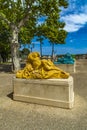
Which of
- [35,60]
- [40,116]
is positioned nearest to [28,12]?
[35,60]

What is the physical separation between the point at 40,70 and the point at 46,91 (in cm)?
97

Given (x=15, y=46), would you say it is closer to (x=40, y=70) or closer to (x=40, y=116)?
(x=40, y=70)

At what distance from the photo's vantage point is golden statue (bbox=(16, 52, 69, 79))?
8.84 metres

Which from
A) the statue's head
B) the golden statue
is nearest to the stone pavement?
the golden statue

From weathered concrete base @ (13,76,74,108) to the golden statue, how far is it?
0.21 metres

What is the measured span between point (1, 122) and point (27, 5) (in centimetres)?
1447

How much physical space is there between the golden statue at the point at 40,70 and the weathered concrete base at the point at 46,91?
211mm

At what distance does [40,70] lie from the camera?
9094 millimetres

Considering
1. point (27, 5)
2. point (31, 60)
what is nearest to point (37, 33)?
point (27, 5)

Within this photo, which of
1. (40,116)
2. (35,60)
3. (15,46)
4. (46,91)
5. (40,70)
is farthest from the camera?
(15,46)

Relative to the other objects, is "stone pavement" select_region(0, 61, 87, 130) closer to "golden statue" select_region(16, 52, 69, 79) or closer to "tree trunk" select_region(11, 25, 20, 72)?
"golden statue" select_region(16, 52, 69, 79)

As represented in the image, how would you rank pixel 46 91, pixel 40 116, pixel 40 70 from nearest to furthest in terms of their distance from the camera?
1. pixel 40 116
2. pixel 46 91
3. pixel 40 70

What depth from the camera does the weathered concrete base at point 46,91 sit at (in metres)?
8.17

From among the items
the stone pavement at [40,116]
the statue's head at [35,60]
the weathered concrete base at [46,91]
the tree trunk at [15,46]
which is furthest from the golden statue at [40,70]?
the tree trunk at [15,46]
